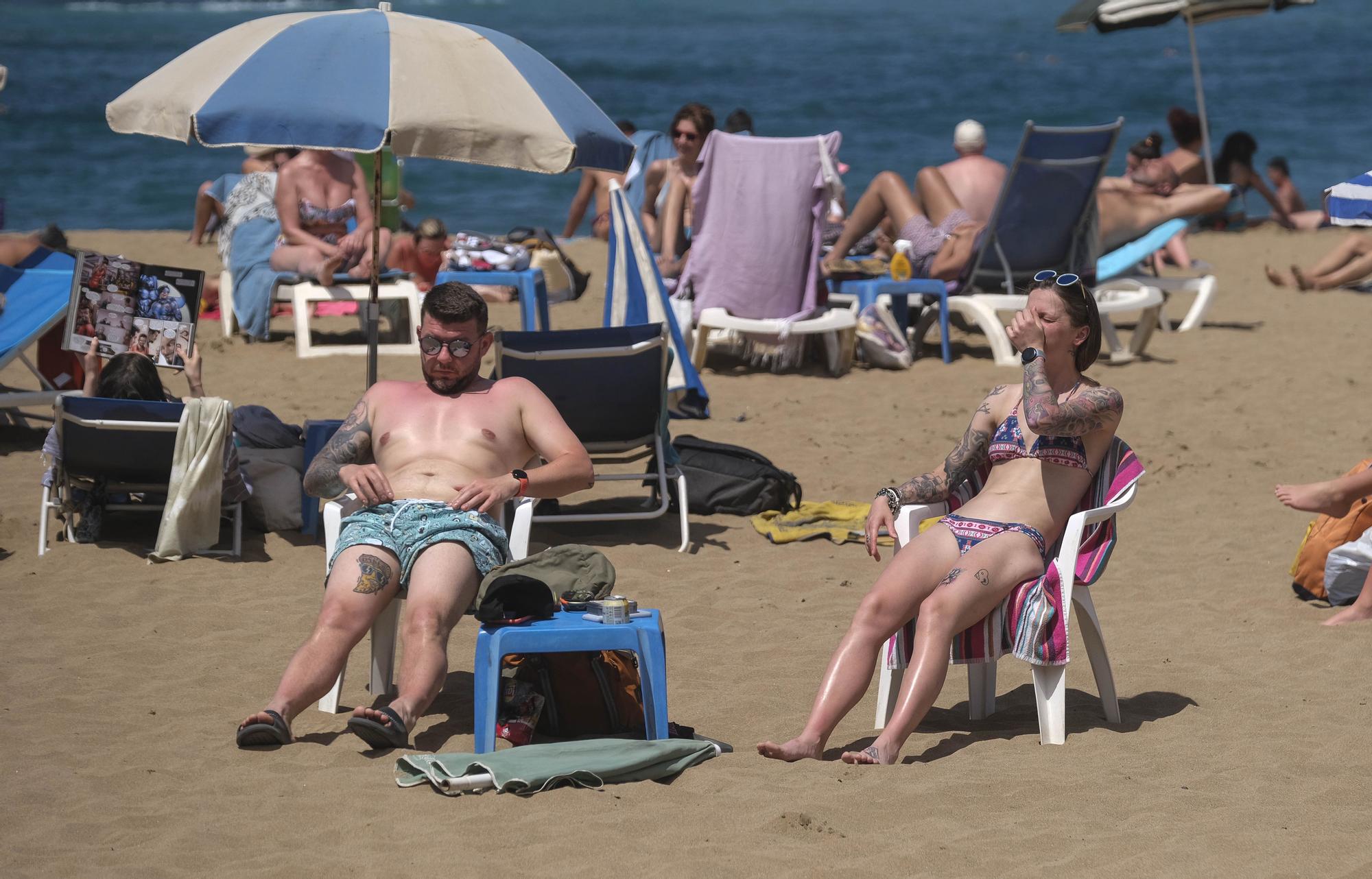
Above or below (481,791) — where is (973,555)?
above

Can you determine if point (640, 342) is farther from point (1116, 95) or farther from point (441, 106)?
point (1116, 95)

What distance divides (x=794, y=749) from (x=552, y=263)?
763 centimetres

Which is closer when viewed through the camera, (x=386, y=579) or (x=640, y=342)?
(x=386, y=579)

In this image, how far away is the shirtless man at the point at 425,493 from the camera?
12.3 feet

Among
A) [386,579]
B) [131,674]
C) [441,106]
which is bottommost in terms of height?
[131,674]

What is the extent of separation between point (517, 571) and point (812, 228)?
5.34m

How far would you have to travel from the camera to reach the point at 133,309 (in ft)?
19.1

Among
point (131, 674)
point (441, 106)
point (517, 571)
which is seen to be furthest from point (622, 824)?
point (441, 106)

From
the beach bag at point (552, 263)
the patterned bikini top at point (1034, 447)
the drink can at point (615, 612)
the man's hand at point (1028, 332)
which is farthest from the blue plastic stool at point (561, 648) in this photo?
the beach bag at point (552, 263)

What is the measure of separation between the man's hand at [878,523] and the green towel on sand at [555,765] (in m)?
0.70

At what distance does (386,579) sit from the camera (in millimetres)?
3885

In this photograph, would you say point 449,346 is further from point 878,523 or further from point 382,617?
point 878,523

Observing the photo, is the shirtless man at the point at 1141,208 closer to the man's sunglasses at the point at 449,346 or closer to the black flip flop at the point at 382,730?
the man's sunglasses at the point at 449,346

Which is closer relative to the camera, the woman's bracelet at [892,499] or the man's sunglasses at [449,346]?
the woman's bracelet at [892,499]
